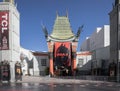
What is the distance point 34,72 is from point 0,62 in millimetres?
31086

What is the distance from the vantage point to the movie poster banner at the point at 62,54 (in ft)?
238

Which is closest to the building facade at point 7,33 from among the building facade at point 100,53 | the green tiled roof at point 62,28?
the building facade at point 100,53

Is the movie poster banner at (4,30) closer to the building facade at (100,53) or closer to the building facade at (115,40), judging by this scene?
the building facade at (115,40)

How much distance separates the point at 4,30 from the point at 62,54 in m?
28.9

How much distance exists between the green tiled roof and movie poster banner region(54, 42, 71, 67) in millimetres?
3022

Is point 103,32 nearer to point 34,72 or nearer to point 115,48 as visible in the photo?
point 34,72

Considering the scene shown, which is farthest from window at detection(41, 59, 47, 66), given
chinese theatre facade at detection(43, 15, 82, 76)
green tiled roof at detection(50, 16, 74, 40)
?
green tiled roof at detection(50, 16, 74, 40)

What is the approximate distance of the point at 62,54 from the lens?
2867 inches

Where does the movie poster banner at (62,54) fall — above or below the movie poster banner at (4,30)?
below

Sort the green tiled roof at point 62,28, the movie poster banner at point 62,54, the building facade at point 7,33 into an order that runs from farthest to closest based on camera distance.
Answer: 1. the green tiled roof at point 62,28
2. the movie poster banner at point 62,54
3. the building facade at point 7,33

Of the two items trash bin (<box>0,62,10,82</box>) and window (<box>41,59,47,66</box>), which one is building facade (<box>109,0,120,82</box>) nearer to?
trash bin (<box>0,62,10,82</box>)

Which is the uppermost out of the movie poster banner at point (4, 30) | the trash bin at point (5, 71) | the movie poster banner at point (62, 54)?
the movie poster banner at point (4, 30)

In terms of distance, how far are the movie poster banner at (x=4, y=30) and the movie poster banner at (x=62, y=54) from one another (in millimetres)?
27964

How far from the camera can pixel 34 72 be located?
75.6 metres
